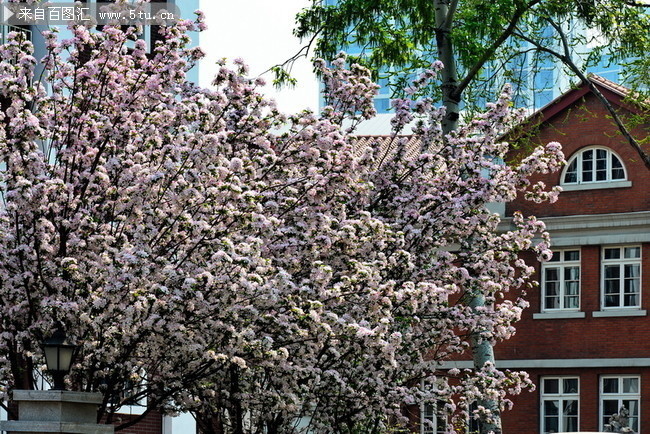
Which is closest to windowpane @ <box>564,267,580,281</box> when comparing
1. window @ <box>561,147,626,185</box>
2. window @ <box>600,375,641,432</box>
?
window @ <box>561,147,626,185</box>

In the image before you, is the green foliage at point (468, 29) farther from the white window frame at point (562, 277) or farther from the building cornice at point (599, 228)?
the white window frame at point (562, 277)

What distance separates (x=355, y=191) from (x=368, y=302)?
6.74ft

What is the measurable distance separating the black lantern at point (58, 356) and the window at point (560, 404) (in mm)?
21449

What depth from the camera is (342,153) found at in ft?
48.9

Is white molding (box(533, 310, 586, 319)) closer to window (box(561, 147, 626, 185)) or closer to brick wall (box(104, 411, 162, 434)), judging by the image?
window (box(561, 147, 626, 185))

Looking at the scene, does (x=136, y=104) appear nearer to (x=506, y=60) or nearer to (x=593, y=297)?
(x=506, y=60)

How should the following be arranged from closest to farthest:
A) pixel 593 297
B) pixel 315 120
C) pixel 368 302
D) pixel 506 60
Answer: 1. pixel 368 302
2. pixel 315 120
3. pixel 506 60
4. pixel 593 297

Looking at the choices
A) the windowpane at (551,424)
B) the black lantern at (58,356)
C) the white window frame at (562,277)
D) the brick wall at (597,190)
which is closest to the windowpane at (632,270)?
the white window frame at (562,277)

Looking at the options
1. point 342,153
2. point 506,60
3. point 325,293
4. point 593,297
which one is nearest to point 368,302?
point 325,293

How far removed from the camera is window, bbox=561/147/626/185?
32312mm

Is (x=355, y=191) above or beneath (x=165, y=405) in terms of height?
above

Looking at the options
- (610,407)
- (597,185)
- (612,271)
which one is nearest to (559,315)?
Result: (612,271)

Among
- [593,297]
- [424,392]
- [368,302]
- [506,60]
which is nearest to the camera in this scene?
[368,302]

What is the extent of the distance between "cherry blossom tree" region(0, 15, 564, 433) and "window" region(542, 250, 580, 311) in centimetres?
1580
